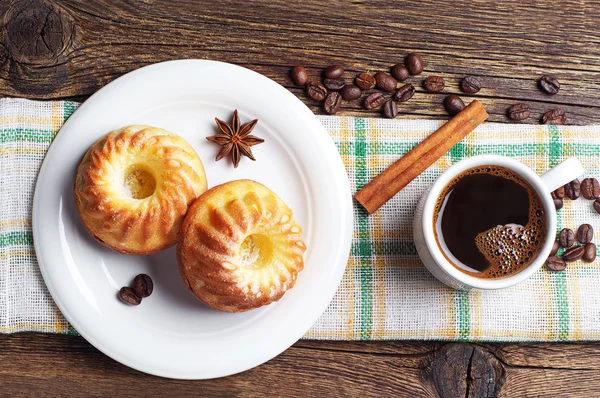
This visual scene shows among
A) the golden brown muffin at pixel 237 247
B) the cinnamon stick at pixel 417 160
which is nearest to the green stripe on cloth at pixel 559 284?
the cinnamon stick at pixel 417 160

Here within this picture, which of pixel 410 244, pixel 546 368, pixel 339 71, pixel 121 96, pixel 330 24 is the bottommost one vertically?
pixel 546 368

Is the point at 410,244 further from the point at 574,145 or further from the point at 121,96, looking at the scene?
the point at 121,96

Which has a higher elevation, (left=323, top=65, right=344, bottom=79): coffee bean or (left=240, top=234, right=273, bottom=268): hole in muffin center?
(left=323, top=65, right=344, bottom=79): coffee bean

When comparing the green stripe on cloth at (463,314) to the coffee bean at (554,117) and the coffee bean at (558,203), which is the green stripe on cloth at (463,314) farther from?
the coffee bean at (554,117)

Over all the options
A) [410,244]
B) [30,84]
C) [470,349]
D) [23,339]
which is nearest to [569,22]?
[410,244]

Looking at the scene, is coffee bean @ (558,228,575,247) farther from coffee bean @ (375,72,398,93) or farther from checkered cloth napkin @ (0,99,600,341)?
coffee bean @ (375,72,398,93)

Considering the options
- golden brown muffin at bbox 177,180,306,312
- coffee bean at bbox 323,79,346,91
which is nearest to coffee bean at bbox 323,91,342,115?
coffee bean at bbox 323,79,346,91

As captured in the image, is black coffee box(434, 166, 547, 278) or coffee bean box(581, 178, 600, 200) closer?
black coffee box(434, 166, 547, 278)
